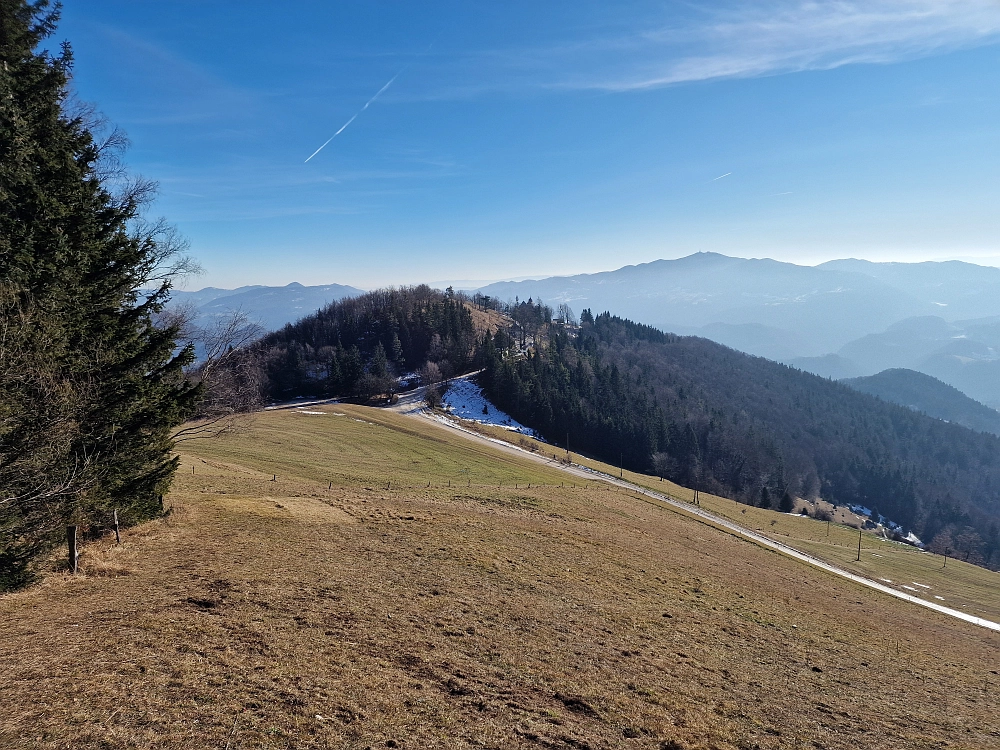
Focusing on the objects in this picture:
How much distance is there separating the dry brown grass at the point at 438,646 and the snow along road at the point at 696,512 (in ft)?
42.2

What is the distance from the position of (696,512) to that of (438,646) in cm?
4994

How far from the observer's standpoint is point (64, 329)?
12148 millimetres

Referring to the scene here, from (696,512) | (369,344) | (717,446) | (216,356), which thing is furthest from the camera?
(369,344)

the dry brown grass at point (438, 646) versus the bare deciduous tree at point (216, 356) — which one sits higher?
the bare deciduous tree at point (216, 356)

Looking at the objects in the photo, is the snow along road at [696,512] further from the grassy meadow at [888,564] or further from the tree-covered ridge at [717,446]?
the tree-covered ridge at [717,446]

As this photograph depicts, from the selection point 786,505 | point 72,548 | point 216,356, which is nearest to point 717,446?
point 786,505

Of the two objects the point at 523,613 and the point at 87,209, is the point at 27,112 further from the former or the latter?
the point at 523,613

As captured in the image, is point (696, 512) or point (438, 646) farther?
point (696, 512)

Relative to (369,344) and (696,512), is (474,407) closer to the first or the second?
(369,344)

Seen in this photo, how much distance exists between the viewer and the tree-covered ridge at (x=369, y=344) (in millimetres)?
116562

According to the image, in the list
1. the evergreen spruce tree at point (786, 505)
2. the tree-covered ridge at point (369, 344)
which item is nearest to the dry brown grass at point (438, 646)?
the evergreen spruce tree at point (786, 505)

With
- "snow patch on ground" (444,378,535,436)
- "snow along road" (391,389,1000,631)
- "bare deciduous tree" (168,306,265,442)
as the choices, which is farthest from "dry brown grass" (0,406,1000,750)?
"snow patch on ground" (444,378,535,436)

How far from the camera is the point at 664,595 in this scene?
816 inches

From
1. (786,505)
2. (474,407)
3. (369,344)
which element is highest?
(369,344)
